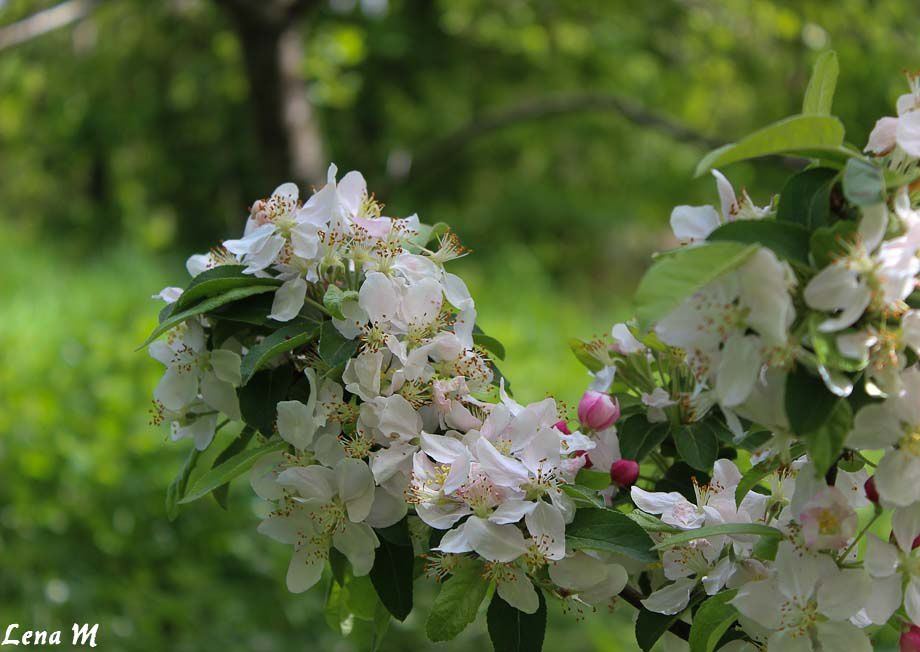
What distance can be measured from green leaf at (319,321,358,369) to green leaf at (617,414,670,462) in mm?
280

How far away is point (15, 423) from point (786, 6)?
3.02 metres

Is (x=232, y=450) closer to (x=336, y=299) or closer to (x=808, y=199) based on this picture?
(x=336, y=299)

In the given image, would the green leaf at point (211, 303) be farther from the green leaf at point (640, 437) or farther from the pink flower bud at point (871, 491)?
the pink flower bud at point (871, 491)

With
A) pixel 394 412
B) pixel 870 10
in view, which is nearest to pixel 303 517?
pixel 394 412

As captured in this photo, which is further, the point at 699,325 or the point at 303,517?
the point at 303,517

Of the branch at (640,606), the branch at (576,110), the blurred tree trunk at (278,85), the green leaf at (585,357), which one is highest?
the green leaf at (585,357)

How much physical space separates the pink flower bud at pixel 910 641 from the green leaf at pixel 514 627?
0.92 feet

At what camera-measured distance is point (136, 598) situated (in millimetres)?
3080

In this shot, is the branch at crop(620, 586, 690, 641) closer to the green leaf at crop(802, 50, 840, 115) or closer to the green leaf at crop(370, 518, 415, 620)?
the green leaf at crop(370, 518, 415, 620)

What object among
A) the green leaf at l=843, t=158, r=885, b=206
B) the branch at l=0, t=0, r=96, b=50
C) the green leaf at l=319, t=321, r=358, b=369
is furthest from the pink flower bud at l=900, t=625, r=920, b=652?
the branch at l=0, t=0, r=96, b=50

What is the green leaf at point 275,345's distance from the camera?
83cm

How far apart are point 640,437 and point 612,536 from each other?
0.18 m

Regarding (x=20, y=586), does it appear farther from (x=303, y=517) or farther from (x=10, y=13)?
(x=303, y=517)

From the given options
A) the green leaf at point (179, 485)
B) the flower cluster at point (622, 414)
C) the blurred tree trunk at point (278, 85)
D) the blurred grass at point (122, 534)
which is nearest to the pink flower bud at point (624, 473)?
the flower cluster at point (622, 414)
